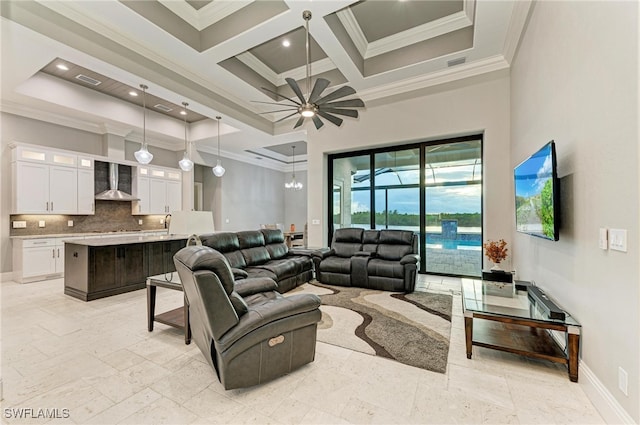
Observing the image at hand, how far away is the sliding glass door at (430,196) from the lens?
17.3ft

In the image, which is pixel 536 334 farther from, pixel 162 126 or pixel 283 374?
pixel 162 126

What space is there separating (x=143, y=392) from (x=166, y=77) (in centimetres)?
438

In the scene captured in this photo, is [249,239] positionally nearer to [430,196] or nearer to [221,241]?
[221,241]

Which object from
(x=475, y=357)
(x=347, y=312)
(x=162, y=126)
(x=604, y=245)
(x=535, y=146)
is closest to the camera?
(x=604, y=245)

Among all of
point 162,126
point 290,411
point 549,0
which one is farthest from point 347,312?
point 162,126

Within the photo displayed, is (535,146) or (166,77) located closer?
(535,146)

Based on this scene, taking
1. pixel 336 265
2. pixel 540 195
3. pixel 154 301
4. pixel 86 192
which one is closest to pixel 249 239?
pixel 336 265

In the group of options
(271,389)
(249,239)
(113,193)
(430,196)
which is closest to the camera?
(271,389)

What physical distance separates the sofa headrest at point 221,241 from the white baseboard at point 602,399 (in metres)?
3.98

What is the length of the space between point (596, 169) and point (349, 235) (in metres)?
3.83

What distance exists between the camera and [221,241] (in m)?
4.07

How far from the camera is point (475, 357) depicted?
2.36 metres

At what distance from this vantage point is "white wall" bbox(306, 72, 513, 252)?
15.1 ft

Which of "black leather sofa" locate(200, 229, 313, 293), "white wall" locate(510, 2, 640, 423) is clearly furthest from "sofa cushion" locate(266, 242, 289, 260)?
"white wall" locate(510, 2, 640, 423)
